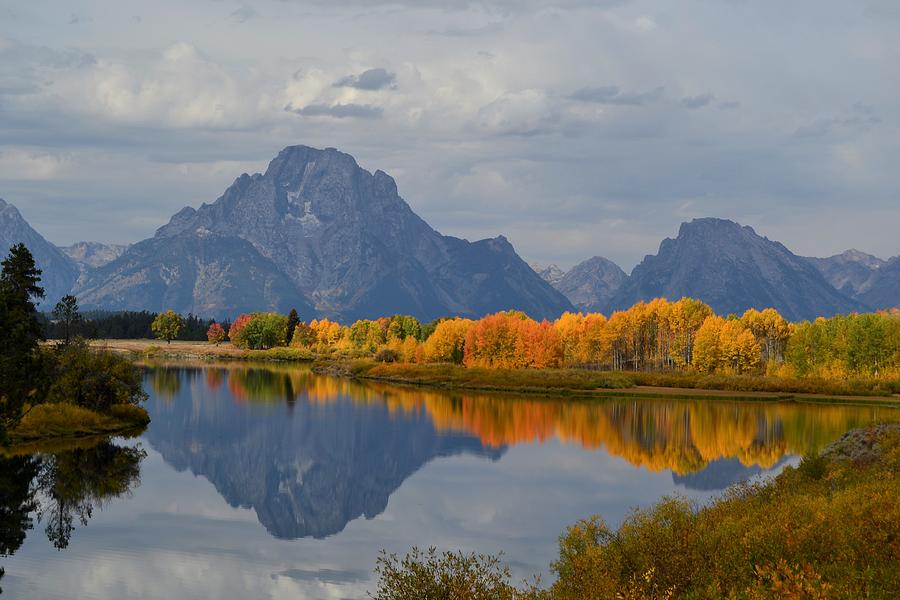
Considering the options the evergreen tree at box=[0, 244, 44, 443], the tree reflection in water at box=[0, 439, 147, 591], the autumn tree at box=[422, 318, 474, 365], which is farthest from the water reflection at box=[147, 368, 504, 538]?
the autumn tree at box=[422, 318, 474, 365]

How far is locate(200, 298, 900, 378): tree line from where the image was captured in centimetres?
14538

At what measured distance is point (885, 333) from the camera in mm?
143375

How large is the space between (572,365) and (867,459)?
475ft

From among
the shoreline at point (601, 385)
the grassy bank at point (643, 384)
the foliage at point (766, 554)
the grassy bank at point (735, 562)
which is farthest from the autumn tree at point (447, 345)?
the grassy bank at point (735, 562)

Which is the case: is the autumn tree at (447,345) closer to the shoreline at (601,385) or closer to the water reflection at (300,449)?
the shoreline at (601,385)

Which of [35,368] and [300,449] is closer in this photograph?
[35,368]

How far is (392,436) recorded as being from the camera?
8350 centimetres

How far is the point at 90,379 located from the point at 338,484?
84.7 feet

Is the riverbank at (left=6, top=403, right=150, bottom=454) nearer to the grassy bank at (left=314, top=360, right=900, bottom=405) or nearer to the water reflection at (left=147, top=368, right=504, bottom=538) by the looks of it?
the water reflection at (left=147, top=368, right=504, bottom=538)

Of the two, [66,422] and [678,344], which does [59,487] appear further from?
[678,344]

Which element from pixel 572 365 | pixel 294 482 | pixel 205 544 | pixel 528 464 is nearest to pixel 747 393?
pixel 572 365

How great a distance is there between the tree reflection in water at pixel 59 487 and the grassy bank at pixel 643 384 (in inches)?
3146

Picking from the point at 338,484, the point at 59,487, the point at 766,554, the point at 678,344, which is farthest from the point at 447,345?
the point at 766,554

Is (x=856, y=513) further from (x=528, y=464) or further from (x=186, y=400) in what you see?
(x=186, y=400)
